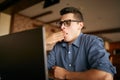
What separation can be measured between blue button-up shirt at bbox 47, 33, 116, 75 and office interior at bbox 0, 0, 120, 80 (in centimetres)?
270

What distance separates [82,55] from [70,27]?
0.33 m

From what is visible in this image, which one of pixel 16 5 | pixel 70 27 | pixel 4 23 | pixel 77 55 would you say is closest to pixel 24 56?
pixel 77 55

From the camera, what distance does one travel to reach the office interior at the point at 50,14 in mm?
4898

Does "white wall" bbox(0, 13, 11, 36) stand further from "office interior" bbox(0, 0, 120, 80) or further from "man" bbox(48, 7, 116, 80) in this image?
"man" bbox(48, 7, 116, 80)

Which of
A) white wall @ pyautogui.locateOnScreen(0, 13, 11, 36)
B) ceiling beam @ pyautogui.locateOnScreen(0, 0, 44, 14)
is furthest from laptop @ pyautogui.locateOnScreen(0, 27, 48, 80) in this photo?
white wall @ pyautogui.locateOnScreen(0, 13, 11, 36)

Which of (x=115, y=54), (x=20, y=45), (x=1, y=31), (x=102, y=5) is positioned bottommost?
(x=115, y=54)

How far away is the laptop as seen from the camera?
73 centimetres

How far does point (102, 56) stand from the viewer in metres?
1.32

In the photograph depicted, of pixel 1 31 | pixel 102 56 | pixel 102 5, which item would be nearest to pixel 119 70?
pixel 102 56

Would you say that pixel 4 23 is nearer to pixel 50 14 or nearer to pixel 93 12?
pixel 50 14

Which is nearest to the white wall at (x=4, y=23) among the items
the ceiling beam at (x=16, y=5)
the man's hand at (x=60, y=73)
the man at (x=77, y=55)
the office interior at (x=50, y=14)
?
the office interior at (x=50, y=14)

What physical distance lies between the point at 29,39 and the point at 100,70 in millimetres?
700

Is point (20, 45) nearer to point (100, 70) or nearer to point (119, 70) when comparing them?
point (100, 70)

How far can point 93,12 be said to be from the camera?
5637mm
